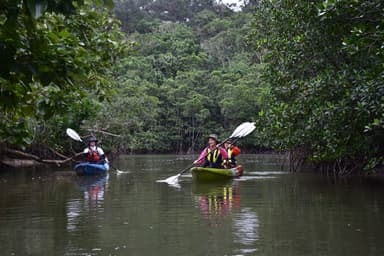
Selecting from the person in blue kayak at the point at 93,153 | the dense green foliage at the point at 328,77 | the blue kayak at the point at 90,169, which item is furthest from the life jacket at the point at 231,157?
the person in blue kayak at the point at 93,153

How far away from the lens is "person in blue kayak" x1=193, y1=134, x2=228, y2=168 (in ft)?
40.3

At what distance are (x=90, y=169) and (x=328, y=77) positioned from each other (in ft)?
24.4

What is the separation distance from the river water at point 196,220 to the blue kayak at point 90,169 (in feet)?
11.6

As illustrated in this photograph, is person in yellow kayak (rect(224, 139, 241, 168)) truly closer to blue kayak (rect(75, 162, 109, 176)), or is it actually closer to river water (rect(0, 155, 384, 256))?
river water (rect(0, 155, 384, 256))

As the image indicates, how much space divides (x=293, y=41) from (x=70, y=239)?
7.29 meters

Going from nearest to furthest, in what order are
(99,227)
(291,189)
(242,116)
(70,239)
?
1. (70,239)
2. (99,227)
3. (291,189)
4. (242,116)

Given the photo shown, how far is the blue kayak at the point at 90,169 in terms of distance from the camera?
1402cm

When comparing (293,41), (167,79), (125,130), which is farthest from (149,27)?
(293,41)

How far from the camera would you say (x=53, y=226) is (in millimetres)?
5730

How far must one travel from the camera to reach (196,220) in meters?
6.08

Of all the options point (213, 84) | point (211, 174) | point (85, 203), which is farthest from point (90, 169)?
point (213, 84)

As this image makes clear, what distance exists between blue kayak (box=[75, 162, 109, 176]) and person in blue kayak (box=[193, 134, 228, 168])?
3.28 meters

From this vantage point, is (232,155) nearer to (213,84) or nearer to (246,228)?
(246,228)

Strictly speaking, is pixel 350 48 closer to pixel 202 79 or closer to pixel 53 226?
pixel 53 226
